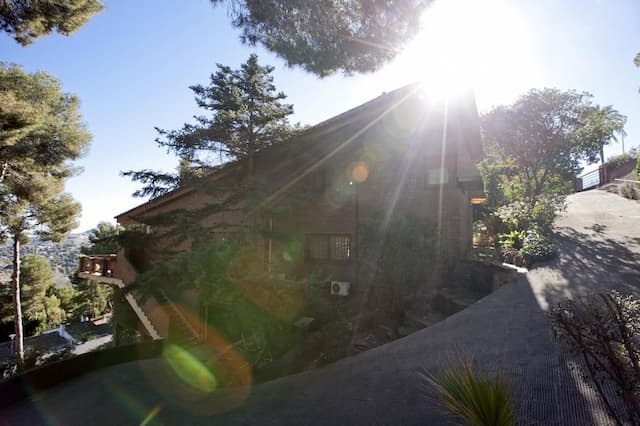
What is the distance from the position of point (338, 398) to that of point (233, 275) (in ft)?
11.3

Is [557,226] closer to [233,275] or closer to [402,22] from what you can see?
[402,22]

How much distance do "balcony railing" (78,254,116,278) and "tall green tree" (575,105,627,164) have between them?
2984 centimetres

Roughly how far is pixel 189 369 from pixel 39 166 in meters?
17.0

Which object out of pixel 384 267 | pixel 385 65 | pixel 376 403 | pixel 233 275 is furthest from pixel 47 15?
pixel 376 403

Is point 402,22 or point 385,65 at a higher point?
point 402,22

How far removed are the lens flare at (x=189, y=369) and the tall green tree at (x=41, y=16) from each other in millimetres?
9682

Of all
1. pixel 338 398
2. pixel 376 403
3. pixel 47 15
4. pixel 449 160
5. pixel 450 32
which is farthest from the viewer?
pixel 449 160

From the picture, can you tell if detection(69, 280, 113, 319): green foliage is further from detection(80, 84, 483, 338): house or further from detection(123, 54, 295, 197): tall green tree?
detection(123, 54, 295, 197): tall green tree

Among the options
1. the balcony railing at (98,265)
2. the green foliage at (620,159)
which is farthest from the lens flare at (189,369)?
the green foliage at (620,159)

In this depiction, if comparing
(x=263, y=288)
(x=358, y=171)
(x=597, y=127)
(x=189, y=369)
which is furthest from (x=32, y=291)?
(x=597, y=127)

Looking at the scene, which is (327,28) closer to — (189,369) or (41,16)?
(41,16)

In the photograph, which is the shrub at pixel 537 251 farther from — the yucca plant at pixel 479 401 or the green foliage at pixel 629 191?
the green foliage at pixel 629 191

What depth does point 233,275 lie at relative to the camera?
6.01 m

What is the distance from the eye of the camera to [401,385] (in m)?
3.36
